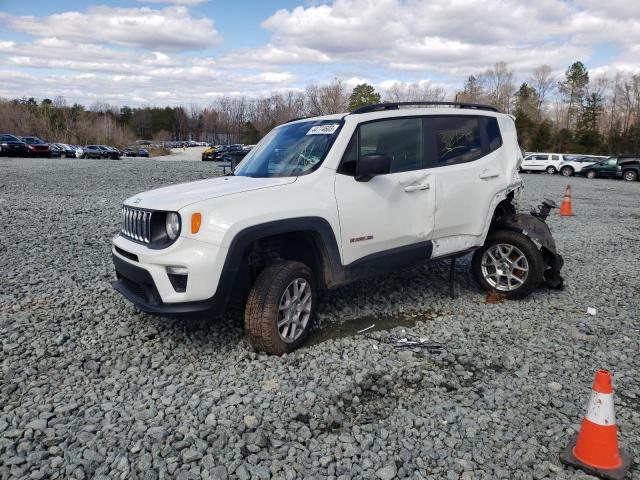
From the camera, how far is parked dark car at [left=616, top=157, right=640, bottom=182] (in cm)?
→ 2911

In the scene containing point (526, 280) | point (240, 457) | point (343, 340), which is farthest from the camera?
point (526, 280)

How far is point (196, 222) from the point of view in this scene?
3.64 metres

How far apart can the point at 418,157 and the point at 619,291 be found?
3.26 meters

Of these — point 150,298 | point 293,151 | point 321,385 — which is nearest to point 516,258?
point 293,151

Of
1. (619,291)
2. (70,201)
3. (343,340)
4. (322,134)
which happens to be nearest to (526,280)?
(619,291)

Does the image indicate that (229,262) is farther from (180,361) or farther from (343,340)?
(343,340)

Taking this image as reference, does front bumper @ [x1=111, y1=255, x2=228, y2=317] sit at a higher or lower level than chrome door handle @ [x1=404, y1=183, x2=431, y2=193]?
lower

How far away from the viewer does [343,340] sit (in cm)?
448

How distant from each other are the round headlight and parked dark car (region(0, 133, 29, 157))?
36.2 meters

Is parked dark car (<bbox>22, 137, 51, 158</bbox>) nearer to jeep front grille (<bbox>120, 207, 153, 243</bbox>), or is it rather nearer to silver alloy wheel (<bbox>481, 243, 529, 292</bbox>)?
jeep front grille (<bbox>120, 207, 153, 243</bbox>)

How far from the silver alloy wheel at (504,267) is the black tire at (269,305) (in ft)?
8.66

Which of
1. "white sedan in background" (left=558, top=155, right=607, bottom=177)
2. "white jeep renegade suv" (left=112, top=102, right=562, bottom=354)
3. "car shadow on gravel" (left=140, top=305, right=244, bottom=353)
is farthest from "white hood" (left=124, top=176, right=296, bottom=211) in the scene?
"white sedan in background" (left=558, top=155, right=607, bottom=177)

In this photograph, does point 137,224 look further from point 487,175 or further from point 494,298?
point 494,298

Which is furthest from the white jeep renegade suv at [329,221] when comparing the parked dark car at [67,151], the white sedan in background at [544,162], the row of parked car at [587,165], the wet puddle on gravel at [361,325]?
the parked dark car at [67,151]
